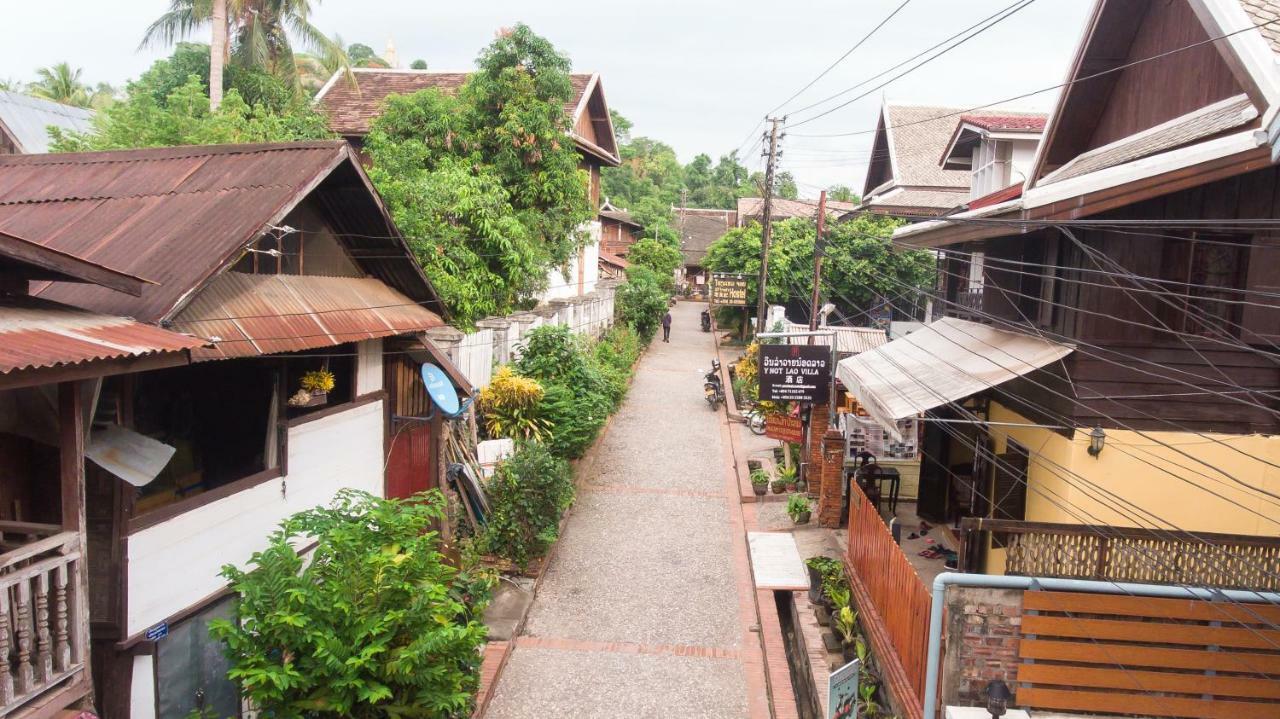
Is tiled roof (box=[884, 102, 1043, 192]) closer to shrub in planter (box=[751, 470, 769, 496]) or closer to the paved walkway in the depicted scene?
the paved walkway

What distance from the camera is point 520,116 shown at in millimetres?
20641

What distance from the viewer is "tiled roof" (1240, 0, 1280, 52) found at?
831 centimetres

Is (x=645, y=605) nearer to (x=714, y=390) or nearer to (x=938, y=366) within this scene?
(x=938, y=366)

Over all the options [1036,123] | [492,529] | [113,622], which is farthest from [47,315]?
[1036,123]

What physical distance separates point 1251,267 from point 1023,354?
2.36m

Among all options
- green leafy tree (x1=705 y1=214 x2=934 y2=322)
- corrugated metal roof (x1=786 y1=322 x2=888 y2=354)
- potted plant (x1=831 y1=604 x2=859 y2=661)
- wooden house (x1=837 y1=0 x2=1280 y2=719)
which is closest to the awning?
wooden house (x1=837 y1=0 x2=1280 y2=719)

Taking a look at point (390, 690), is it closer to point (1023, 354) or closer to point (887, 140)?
point (1023, 354)

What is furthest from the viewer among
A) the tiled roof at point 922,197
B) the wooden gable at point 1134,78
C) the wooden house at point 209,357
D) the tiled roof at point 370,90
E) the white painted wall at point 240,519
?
the tiled roof at point 922,197

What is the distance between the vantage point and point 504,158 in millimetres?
20891

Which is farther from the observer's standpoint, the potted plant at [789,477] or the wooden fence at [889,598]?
the potted plant at [789,477]

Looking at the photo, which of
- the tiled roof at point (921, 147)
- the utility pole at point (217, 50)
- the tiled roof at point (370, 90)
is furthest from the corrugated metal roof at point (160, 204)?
the tiled roof at point (921, 147)

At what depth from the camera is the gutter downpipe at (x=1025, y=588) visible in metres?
6.53

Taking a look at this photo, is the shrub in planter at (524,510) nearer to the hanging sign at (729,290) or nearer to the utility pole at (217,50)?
the utility pole at (217,50)

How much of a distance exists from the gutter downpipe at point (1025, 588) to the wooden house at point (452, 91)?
17669mm
